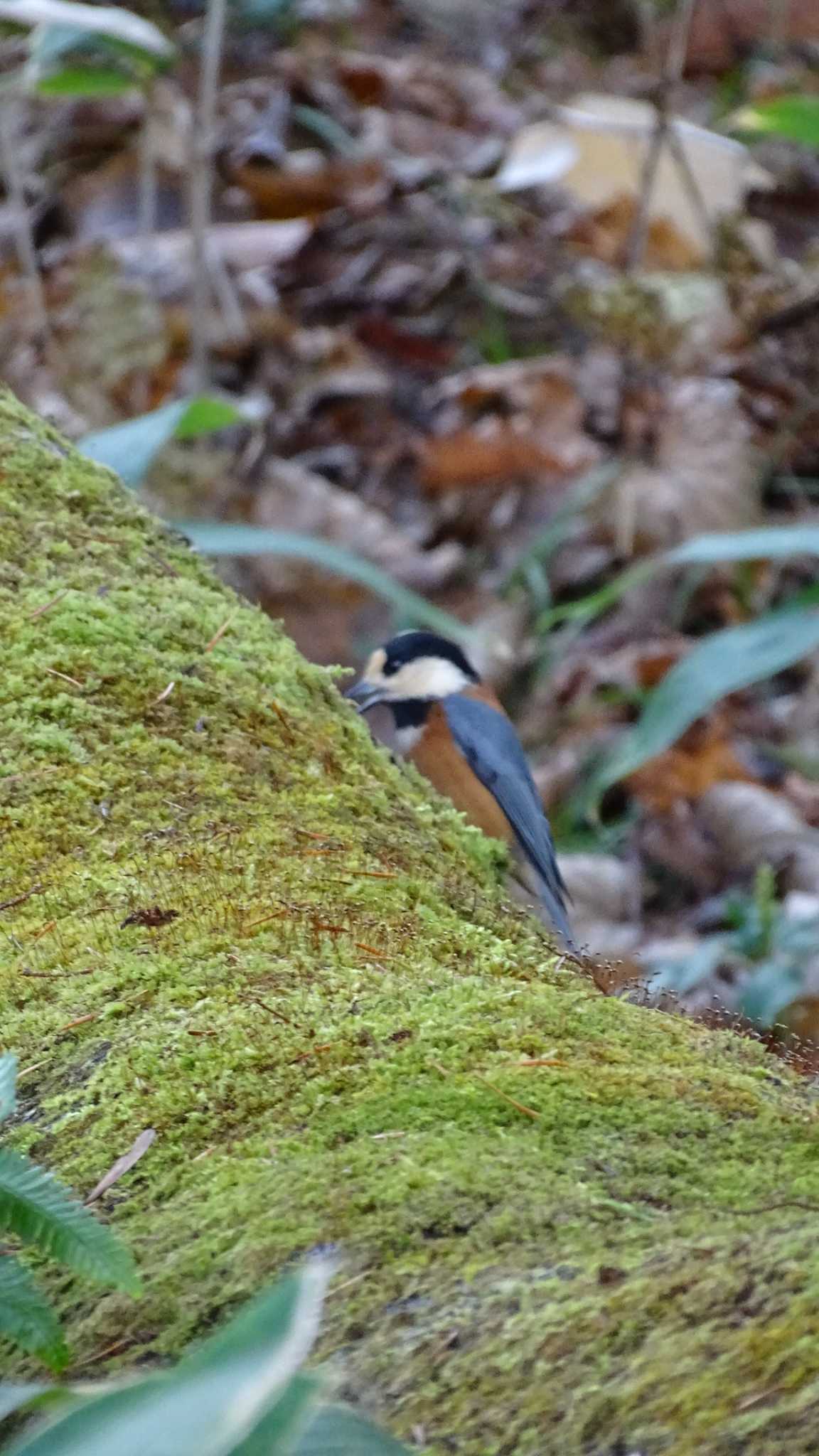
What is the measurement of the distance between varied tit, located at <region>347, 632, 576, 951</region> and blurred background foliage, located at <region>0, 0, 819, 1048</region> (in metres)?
0.26

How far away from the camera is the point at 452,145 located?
8539 mm

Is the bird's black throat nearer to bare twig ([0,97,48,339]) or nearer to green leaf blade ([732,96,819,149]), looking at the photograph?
green leaf blade ([732,96,819,149])

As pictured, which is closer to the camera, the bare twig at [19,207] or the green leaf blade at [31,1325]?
the green leaf blade at [31,1325]

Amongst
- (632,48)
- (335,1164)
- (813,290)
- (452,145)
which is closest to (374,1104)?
(335,1164)

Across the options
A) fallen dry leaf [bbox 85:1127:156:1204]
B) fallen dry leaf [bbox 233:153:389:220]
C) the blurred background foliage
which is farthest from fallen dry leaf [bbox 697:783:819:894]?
fallen dry leaf [bbox 233:153:389:220]

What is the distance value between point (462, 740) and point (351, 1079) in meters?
2.54

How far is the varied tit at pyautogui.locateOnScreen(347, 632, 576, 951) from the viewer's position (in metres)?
3.57

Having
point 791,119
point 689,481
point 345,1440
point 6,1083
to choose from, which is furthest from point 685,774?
point 345,1440

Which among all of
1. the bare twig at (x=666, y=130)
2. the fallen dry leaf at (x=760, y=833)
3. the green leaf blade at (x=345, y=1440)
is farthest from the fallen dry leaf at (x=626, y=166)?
the green leaf blade at (x=345, y=1440)

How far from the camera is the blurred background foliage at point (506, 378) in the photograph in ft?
16.1

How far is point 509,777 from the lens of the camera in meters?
3.70

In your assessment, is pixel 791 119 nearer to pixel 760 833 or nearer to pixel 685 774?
pixel 685 774

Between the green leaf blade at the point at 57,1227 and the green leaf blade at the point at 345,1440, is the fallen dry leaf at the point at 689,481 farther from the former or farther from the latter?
the green leaf blade at the point at 345,1440

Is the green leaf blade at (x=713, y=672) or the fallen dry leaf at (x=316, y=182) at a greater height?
the fallen dry leaf at (x=316, y=182)
